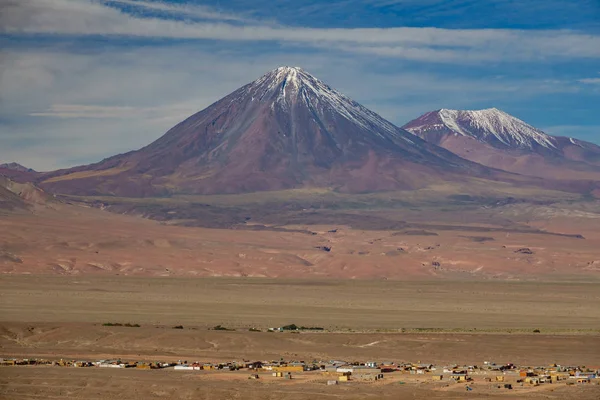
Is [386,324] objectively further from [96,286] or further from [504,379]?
[96,286]

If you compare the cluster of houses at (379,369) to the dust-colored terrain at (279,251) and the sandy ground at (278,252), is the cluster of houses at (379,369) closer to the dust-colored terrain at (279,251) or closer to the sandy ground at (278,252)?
the sandy ground at (278,252)

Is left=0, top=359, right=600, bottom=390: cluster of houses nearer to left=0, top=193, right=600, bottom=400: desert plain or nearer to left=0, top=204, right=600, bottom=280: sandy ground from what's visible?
left=0, top=193, right=600, bottom=400: desert plain

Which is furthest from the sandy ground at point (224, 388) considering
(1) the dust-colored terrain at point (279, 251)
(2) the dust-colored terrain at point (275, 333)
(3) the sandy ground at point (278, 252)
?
(1) the dust-colored terrain at point (279, 251)

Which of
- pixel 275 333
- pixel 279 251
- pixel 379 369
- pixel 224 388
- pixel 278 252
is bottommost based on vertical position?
pixel 224 388

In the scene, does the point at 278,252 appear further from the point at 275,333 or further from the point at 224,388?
the point at 224,388

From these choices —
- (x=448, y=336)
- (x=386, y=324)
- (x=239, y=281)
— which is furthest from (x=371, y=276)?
(x=448, y=336)

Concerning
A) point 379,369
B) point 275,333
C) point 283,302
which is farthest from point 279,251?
point 379,369

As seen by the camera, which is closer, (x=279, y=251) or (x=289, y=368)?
(x=289, y=368)

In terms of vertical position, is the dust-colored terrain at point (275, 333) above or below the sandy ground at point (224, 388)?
above
